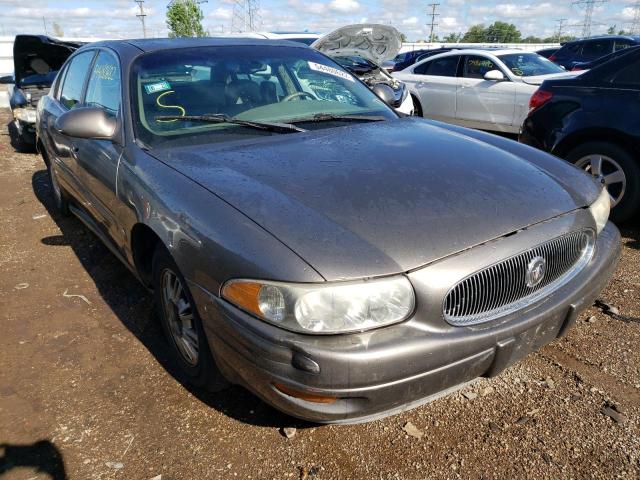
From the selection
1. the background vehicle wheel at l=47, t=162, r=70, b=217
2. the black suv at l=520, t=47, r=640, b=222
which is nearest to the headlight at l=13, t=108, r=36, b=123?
the background vehicle wheel at l=47, t=162, r=70, b=217

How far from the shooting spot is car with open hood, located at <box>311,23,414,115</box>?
892cm

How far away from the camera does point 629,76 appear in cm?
408

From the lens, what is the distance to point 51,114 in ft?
14.3

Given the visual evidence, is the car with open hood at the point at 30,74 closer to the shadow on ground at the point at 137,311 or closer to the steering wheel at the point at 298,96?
the shadow on ground at the point at 137,311

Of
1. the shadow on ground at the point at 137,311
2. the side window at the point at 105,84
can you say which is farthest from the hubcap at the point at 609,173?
the side window at the point at 105,84

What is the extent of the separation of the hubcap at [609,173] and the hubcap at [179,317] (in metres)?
3.46

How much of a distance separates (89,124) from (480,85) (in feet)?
22.1

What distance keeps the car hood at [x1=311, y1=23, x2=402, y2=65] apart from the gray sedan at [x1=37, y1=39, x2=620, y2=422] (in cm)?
648

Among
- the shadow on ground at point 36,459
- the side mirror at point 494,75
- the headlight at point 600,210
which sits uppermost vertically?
the side mirror at point 494,75

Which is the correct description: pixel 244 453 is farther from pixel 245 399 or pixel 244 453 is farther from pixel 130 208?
pixel 130 208

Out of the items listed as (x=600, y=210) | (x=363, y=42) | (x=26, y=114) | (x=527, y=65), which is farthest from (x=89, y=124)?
(x=363, y=42)

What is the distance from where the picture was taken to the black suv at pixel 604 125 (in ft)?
13.1

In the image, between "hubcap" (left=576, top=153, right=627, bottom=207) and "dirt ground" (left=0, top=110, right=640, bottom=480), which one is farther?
"hubcap" (left=576, top=153, right=627, bottom=207)

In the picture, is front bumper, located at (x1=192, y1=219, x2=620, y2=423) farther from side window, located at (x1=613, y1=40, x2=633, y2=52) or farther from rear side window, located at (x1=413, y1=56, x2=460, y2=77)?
side window, located at (x1=613, y1=40, x2=633, y2=52)
